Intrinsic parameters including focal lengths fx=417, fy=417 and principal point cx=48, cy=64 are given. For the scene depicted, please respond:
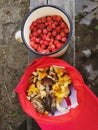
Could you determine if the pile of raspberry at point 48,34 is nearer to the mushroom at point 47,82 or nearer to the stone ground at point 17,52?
the mushroom at point 47,82

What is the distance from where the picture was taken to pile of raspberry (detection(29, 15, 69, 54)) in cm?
213

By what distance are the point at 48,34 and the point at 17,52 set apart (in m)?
0.69

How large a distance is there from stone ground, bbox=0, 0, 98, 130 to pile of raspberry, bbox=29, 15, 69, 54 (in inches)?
24.1

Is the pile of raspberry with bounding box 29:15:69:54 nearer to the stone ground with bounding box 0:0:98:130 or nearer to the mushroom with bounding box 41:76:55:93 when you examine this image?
the mushroom with bounding box 41:76:55:93

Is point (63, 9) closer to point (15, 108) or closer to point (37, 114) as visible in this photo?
point (37, 114)

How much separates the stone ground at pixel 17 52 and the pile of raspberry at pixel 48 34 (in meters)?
0.61

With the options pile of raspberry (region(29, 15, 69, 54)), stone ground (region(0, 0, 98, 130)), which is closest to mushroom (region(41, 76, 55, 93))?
pile of raspberry (region(29, 15, 69, 54))

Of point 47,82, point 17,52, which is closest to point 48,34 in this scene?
point 47,82

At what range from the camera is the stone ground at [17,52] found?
2758 millimetres

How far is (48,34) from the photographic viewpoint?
2.18 metres

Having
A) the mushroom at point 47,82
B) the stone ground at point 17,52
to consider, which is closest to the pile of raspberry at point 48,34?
the mushroom at point 47,82

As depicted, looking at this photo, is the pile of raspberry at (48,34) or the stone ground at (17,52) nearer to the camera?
the pile of raspberry at (48,34)

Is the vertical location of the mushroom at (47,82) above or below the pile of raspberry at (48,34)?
below

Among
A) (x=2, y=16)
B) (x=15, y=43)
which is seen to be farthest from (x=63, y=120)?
(x=2, y=16)
